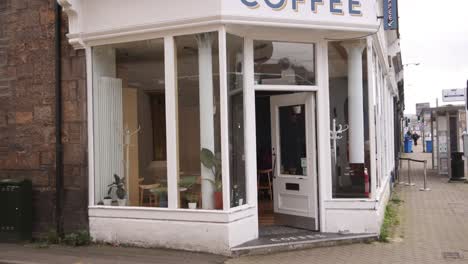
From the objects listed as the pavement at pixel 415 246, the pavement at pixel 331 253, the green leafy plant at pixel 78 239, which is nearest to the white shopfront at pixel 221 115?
the green leafy plant at pixel 78 239

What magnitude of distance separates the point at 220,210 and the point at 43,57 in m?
3.92

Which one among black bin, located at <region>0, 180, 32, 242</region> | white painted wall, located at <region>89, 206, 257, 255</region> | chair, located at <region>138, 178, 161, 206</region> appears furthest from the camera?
black bin, located at <region>0, 180, 32, 242</region>

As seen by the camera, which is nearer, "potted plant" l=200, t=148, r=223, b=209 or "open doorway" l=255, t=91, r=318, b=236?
"potted plant" l=200, t=148, r=223, b=209

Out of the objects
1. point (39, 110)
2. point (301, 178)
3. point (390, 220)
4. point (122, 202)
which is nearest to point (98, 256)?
point (122, 202)

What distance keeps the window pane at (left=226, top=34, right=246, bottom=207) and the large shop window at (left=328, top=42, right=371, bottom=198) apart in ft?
5.04

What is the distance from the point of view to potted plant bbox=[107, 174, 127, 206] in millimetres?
8023

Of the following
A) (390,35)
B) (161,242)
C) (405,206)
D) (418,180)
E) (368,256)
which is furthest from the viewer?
(418,180)

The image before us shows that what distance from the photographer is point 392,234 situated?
27.8 feet

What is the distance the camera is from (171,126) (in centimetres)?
762

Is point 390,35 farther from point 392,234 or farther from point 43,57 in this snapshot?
point 43,57

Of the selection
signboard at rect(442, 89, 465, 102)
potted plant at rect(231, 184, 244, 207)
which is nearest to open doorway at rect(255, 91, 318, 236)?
potted plant at rect(231, 184, 244, 207)

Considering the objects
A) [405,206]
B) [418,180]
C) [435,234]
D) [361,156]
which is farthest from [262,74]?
[418,180]

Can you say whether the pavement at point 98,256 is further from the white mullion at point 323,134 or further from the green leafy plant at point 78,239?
the white mullion at point 323,134

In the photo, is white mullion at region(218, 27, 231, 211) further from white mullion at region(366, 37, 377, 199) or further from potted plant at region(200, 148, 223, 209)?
white mullion at region(366, 37, 377, 199)
